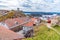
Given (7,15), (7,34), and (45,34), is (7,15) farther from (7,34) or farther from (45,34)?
(45,34)

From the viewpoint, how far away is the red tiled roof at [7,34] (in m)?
2.39

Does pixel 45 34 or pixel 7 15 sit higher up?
pixel 7 15

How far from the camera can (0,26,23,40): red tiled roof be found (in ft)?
7.83

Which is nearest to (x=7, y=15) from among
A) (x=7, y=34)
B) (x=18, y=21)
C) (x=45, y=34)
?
(x=18, y=21)

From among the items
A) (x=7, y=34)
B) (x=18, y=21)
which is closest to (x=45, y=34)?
(x=18, y=21)

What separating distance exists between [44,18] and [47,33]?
0.25 meters

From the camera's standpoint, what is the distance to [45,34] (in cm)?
246

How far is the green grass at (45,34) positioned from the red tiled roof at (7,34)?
0.28m

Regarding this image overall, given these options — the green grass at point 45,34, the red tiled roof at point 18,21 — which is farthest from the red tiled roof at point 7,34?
the green grass at point 45,34

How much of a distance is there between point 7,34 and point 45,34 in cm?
61

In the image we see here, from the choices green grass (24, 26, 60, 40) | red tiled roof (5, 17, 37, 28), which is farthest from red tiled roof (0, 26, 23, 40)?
green grass (24, 26, 60, 40)

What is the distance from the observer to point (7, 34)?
240cm

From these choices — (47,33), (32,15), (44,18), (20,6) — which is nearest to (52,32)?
(47,33)

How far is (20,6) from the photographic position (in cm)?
252
